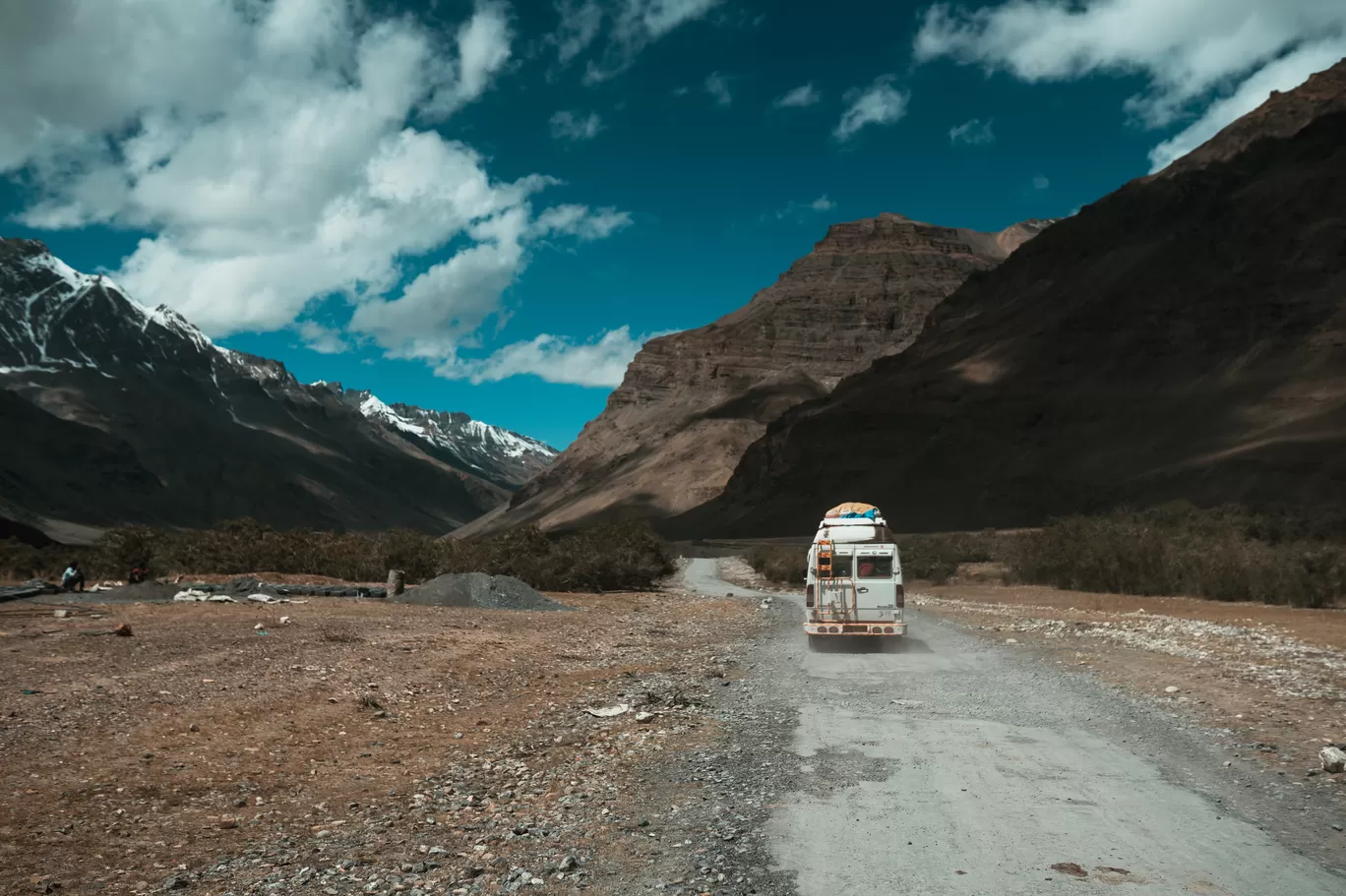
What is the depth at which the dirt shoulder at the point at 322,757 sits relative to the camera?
6.51 m

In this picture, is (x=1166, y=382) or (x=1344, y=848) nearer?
(x=1344, y=848)

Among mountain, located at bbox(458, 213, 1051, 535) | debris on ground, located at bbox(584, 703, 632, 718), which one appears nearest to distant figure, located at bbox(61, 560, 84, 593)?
debris on ground, located at bbox(584, 703, 632, 718)

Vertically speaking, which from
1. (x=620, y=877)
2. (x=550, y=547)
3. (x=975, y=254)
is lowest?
(x=620, y=877)

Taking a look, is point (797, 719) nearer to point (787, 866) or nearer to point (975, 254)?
point (787, 866)

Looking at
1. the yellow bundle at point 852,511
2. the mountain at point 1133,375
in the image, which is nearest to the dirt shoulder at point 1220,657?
the yellow bundle at point 852,511

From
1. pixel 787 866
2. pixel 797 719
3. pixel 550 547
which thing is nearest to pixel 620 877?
pixel 787 866

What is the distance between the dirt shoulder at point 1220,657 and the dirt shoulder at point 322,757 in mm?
5943

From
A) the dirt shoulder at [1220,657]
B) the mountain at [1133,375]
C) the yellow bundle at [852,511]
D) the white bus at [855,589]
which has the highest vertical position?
the mountain at [1133,375]

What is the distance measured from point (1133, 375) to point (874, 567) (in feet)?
271

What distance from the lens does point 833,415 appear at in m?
114

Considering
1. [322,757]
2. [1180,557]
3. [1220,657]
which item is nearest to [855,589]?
[1220,657]

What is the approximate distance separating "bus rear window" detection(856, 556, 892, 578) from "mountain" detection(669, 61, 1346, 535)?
5471 centimetres

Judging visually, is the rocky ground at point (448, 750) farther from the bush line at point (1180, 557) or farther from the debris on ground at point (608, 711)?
the bush line at point (1180, 557)

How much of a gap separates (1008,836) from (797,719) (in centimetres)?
479
